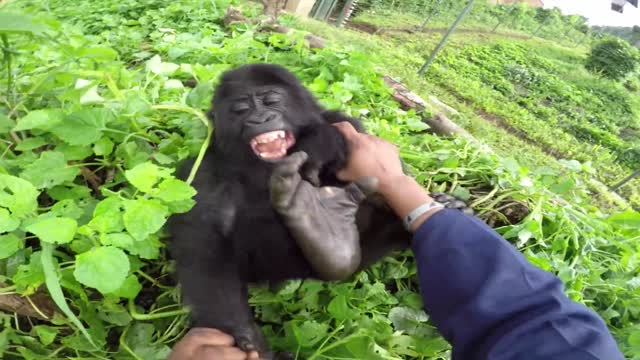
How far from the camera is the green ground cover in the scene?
1116mm

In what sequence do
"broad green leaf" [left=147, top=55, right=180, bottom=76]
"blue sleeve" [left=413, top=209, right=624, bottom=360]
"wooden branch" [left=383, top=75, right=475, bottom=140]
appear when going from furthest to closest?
"wooden branch" [left=383, top=75, right=475, bottom=140] → "broad green leaf" [left=147, top=55, right=180, bottom=76] → "blue sleeve" [left=413, top=209, right=624, bottom=360]

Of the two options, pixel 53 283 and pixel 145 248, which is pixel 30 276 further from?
pixel 145 248

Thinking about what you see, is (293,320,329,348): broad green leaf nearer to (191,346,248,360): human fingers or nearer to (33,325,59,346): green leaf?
(191,346,248,360): human fingers

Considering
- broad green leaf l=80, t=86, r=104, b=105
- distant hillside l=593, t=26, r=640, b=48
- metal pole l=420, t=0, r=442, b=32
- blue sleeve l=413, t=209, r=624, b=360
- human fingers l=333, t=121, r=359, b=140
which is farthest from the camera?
distant hillside l=593, t=26, r=640, b=48

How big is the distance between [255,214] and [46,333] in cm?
61

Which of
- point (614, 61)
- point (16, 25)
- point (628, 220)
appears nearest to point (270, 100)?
point (16, 25)

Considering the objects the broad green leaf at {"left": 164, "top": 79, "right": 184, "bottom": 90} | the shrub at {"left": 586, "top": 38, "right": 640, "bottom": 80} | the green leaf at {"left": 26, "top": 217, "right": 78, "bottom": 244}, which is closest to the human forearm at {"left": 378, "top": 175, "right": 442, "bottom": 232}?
the green leaf at {"left": 26, "top": 217, "right": 78, "bottom": 244}

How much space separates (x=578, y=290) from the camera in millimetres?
1579

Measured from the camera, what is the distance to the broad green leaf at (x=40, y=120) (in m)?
1.29

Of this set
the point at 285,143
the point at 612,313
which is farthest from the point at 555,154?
the point at 285,143

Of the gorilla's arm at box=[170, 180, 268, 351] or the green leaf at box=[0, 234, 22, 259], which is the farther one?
the gorilla's arm at box=[170, 180, 268, 351]

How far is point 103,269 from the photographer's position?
3.30ft

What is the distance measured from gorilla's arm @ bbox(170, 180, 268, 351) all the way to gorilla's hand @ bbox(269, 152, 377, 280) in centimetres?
19

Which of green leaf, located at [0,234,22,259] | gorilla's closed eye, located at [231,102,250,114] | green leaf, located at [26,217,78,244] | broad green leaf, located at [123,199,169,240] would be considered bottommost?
green leaf, located at [0,234,22,259]
